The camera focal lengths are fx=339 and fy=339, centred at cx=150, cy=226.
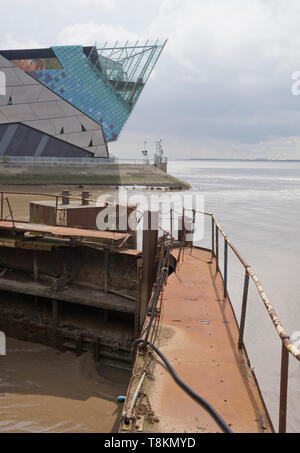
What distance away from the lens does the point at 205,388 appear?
3.99 metres

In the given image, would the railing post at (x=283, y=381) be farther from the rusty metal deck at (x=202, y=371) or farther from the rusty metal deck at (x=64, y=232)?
the rusty metal deck at (x=64, y=232)

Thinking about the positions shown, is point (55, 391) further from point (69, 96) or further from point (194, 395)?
point (69, 96)

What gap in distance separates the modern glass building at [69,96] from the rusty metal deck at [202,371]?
186 feet

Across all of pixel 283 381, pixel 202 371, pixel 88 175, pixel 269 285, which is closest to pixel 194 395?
pixel 202 371

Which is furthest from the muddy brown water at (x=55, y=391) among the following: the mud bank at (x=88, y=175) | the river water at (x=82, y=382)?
the mud bank at (x=88, y=175)

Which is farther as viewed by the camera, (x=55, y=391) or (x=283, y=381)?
(x=55, y=391)

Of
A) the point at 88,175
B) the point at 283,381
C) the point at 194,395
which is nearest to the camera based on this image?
the point at 283,381

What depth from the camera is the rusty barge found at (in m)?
3.72

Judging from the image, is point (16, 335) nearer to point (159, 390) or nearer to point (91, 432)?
point (91, 432)

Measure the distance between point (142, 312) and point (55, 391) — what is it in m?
2.35

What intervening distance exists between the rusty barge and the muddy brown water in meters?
0.37

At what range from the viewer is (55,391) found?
6488 mm

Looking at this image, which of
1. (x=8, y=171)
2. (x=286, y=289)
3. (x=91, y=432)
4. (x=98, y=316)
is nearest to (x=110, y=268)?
(x=98, y=316)
